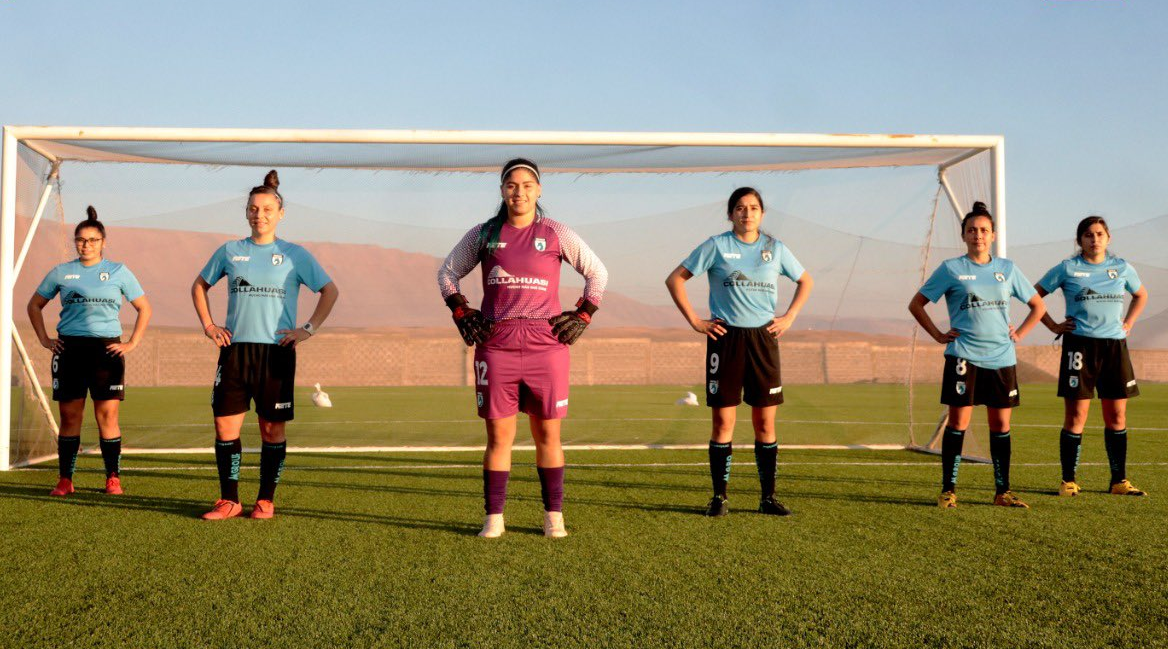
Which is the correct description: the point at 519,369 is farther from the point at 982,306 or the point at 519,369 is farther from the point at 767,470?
the point at 982,306

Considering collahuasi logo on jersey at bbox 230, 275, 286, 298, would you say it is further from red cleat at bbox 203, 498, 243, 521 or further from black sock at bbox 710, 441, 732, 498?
black sock at bbox 710, 441, 732, 498

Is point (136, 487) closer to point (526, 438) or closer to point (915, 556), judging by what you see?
point (526, 438)

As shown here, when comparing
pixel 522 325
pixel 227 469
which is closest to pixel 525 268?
pixel 522 325

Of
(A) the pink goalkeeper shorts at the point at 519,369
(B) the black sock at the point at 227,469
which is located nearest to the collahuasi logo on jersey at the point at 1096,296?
(A) the pink goalkeeper shorts at the point at 519,369

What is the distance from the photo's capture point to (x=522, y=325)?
412cm

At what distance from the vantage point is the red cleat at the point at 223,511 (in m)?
4.62

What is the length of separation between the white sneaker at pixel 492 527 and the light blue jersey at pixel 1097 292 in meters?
3.99

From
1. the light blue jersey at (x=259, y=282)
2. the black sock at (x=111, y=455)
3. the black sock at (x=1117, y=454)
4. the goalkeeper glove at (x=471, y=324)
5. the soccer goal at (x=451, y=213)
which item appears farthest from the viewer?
the soccer goal at (x=451, y=213)

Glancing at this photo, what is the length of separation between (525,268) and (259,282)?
5.17ft

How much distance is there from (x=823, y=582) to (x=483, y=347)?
183cm

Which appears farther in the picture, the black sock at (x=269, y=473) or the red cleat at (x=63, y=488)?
the red cleat at (x=63, y=488)

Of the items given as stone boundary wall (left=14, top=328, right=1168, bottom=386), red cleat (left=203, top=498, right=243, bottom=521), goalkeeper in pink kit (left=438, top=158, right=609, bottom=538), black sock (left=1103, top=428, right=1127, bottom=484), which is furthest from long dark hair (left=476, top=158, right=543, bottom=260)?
stone boundary wall (left=14, top=328, right=1168, bottom=386)

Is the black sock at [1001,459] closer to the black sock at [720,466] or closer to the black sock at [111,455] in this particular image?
the black sock at [720,466]

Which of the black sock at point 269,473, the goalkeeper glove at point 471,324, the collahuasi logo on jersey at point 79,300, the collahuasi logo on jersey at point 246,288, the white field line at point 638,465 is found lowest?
the white field line at point 638,465
